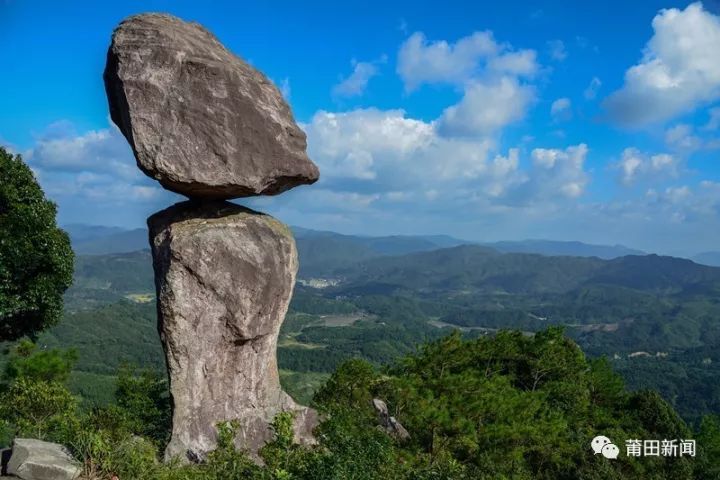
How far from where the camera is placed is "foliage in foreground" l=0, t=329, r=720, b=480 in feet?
41.7

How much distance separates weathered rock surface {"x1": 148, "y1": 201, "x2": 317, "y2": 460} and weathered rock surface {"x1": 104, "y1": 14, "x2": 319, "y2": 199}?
1423 millimetres

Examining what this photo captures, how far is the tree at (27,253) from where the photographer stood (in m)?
21.9

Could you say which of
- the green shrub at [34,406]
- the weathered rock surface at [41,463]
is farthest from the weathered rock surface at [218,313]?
the green shrub at [34,406]

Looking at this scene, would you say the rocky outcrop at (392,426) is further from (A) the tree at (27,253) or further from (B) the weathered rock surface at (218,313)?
(A) the tree at (27,253)

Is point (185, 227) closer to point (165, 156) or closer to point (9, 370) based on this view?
point (165, 156)

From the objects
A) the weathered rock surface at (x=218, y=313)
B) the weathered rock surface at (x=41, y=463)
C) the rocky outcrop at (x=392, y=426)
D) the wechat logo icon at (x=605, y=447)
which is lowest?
the wechat logo icon at (x=605, y=447)

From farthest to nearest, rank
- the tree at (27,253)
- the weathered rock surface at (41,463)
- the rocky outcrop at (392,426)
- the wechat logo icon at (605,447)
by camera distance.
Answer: the wechat logo icon at (605,447) < the rocky outcrop at (392,426) < the tree at (27,253) < the weathered rock surface at (41,463)

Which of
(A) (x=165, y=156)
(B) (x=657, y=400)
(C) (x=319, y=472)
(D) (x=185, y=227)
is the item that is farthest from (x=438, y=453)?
(B) (x=657, y=400)

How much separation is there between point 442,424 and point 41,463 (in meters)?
14.7

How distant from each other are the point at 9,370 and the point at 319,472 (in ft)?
105

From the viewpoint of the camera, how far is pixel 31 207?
22609 millimetres

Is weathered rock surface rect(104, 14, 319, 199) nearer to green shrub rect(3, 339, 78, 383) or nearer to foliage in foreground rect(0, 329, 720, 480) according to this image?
foliage in foreground rect(0, 329, 720, 480)

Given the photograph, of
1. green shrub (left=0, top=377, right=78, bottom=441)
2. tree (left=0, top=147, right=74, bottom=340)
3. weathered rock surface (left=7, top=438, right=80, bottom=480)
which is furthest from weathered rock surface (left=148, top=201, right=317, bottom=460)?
green shrub (left=0, top=377, right=78, bottom=441)

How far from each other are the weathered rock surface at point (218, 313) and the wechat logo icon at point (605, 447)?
50.9ft
